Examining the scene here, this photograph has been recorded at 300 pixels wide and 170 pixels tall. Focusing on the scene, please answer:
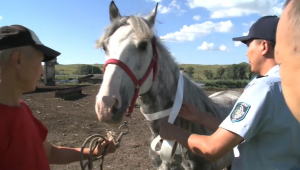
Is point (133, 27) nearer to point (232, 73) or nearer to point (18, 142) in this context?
point (18, 142)

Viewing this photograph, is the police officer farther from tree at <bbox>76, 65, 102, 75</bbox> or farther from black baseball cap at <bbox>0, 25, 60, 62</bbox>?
tree at <bbox>76, 65, 102, 75</bbox>

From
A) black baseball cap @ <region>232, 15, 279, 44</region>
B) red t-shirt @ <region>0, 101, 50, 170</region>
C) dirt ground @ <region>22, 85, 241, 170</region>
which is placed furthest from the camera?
dirt ground @ <region>22, 85, 241, 170</region>

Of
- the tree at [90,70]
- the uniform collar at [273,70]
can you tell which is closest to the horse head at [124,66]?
the uniform collar at [273,70]

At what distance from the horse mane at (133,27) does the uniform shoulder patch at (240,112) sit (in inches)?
39.2

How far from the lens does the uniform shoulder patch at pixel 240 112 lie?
151 centimetres

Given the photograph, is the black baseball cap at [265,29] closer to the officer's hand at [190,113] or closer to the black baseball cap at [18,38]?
the officer's hand at [190,113]

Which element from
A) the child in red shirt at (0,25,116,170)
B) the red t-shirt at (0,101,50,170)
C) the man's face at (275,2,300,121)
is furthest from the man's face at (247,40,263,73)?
the red t-shirt at (0,101,50,170)

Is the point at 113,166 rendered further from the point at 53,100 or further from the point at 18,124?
the point at 53,100

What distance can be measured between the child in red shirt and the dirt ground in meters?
3.82

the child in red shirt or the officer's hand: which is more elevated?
the child in red shirt

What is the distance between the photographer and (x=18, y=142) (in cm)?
144

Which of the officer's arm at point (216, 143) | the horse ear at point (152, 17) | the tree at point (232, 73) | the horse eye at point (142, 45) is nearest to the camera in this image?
the officer's arm at point (216, 143)

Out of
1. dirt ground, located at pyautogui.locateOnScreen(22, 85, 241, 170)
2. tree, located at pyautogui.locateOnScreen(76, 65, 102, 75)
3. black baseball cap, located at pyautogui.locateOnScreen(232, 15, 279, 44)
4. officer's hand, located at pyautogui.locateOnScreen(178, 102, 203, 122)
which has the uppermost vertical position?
black baseball cap, located at pyautogui.locateOnScreen(232, 15, 279, 44)

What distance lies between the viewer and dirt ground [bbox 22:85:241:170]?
5403 mm
